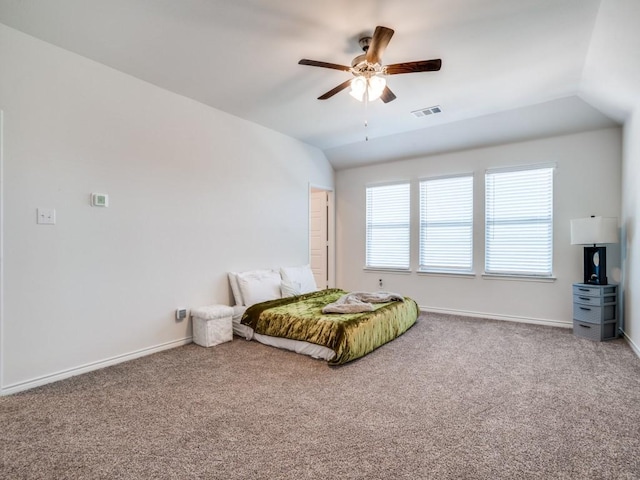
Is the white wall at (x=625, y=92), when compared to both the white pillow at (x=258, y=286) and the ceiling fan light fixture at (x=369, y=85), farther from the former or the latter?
the white pillow at (x=258, y=286)

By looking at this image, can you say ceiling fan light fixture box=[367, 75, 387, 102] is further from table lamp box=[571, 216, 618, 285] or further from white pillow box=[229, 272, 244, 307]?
table lamp box=[571, 216, 618, 285]

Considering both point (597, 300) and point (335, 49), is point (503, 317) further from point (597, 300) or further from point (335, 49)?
point (335, 49)

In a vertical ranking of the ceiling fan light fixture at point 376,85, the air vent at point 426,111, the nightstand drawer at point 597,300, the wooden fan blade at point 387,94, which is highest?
the air vent at point 426,111

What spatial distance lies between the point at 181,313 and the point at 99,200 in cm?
147

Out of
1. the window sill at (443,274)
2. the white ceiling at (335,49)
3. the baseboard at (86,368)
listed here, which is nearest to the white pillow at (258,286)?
the baseboard at (86,368)

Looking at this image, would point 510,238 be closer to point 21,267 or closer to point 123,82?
point 123,82

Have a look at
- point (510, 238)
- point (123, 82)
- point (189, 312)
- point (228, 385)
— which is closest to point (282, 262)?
point (189, 312)

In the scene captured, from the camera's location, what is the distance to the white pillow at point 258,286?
14.0ft

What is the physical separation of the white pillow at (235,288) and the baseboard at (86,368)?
722mm

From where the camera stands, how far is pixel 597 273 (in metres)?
4.05

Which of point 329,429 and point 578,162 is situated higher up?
point 578,162

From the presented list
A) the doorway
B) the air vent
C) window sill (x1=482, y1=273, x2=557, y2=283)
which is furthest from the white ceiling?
the doorway

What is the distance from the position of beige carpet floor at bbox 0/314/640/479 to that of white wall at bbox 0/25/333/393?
428 mm

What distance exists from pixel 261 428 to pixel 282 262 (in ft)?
10.7
